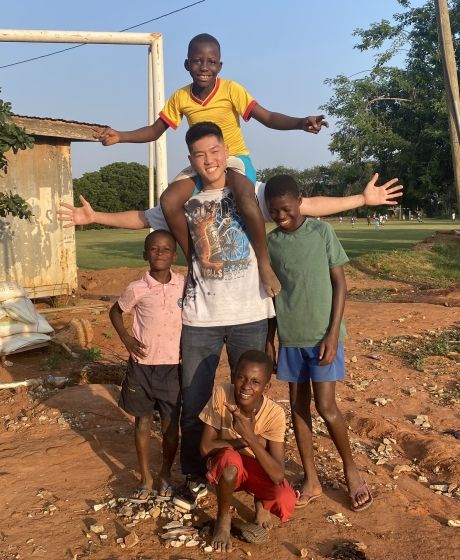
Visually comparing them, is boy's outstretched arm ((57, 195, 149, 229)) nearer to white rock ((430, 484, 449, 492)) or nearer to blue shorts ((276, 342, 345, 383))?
blue shorts ((276, 342, 345, 383))

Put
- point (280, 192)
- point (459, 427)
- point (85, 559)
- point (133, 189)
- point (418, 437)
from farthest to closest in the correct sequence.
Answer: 1. point (133, 189)
2. point (459, 427)
3. point (418, 437)
4. point (280, 192)
5. point (85, 559)

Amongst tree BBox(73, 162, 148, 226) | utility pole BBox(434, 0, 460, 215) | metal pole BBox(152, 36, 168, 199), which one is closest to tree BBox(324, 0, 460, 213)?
utility pole BBox(434, 0, 460, 215)

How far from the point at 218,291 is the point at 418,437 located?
2097mm

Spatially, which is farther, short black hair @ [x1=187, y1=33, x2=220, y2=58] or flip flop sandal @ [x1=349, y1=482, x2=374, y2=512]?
short black hair @ [x1=187, y1=33, x2=220, y2=58]

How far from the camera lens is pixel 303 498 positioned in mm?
3314

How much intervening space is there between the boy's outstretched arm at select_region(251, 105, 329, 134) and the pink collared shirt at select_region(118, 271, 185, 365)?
1057mm

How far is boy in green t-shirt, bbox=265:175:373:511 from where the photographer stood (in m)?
3.14

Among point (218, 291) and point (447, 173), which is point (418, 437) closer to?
point (218, 291)

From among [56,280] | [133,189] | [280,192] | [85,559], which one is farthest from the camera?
[133,189]

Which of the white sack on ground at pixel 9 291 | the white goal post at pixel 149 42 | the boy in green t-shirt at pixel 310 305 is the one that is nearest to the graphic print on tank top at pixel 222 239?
the boy in green t-shirt at pixel 310 305

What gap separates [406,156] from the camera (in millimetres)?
14805

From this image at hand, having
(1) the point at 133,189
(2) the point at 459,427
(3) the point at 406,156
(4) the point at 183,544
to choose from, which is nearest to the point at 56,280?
(2) the point at 459,427

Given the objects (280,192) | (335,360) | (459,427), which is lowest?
(459,427)

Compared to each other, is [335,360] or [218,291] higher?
[218,291]
